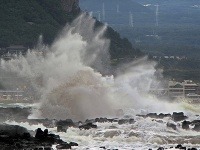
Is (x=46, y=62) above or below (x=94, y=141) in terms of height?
above

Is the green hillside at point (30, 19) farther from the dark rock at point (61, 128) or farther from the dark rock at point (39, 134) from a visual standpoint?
the dark rock at point (39, 134)

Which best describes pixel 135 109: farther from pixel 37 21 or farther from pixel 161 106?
pixel 37 21

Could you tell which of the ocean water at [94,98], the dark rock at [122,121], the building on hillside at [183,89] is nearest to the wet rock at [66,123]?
the ocean water at [94,98]

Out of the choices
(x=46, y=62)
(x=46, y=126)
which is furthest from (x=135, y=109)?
(x=46, y=126)

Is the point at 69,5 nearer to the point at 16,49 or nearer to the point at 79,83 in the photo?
the point at 16,49

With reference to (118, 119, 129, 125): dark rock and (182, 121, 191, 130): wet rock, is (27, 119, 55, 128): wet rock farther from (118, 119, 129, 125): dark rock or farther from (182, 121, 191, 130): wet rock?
(182, 121, 191, 130): wet rock

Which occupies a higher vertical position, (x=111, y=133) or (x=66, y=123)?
(x=66, y=123)

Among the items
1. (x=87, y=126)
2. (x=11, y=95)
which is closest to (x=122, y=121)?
(x=87, y=126)
